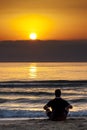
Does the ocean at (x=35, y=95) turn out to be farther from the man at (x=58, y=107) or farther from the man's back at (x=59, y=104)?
the man's back at (x=59, y=104)

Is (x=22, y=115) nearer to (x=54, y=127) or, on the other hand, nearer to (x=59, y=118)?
(x=59, y=118)

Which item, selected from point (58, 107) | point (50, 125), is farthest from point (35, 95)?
point (50, 125)

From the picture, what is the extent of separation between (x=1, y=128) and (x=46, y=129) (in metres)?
1.52

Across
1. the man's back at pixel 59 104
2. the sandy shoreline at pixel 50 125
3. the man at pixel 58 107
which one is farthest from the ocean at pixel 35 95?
the sandy shoreline at pixel 50 125

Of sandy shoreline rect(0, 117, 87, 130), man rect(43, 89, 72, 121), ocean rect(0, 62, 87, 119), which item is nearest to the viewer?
sandy shoreline rect(0, 117, 87, 130)

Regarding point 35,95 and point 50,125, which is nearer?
point 50,125

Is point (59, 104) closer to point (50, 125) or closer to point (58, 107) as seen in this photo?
point (58, 107)

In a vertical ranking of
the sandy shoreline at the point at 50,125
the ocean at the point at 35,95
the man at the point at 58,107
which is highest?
the ocean at the point at 35,95

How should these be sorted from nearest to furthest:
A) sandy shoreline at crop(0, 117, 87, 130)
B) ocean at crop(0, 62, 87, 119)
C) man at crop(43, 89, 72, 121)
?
sandy shoreline at crop(0, 117, 87, 130) → man at crop(43, 89, 72, 121) → ocean at crop(0, 62, 87, 119)

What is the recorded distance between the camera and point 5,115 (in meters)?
20.3

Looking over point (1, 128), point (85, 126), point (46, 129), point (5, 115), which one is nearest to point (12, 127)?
point (1, 128)

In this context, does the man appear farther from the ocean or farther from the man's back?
the ocean

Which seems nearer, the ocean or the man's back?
the man's back

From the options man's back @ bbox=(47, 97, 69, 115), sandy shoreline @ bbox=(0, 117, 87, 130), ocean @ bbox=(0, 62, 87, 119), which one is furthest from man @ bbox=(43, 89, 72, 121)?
ocean @ bbox=(0, 62, 87, 119)
